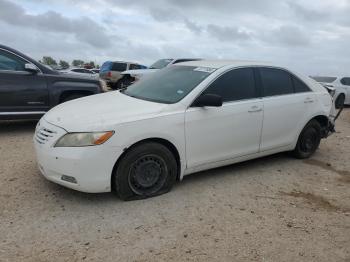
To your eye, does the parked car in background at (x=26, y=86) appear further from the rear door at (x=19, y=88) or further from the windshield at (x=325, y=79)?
the windshield at (x=325, y=79)

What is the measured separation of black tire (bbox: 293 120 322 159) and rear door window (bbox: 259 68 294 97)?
2.38 ft

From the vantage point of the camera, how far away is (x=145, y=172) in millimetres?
4461

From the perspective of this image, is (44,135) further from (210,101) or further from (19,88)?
(19,88)

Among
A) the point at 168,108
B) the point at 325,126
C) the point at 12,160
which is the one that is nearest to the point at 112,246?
the point at 168,108

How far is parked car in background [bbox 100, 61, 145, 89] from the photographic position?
1964cm

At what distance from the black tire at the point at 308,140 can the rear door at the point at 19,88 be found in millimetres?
4839

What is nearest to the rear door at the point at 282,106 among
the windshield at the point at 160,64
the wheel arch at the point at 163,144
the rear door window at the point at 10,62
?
the wheel arch at the point at 163,144

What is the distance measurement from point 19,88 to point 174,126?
13.7 feet

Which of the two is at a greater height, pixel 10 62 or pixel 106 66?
pixel 10 62

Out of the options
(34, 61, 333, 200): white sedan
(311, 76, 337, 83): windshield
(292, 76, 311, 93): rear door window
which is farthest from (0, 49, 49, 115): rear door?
(311, 76, 337, 83): windshield

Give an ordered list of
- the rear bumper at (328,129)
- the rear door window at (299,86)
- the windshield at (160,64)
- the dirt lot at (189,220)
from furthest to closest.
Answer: the windshield at (160,64)
the rear bumper at (328,129)
the rear door window at (299,86)
the dirt lot at (189,220)

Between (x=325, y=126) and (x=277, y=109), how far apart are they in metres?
1.41

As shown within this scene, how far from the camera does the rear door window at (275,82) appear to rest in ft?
18.8

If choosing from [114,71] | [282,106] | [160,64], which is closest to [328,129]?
[282,106]
